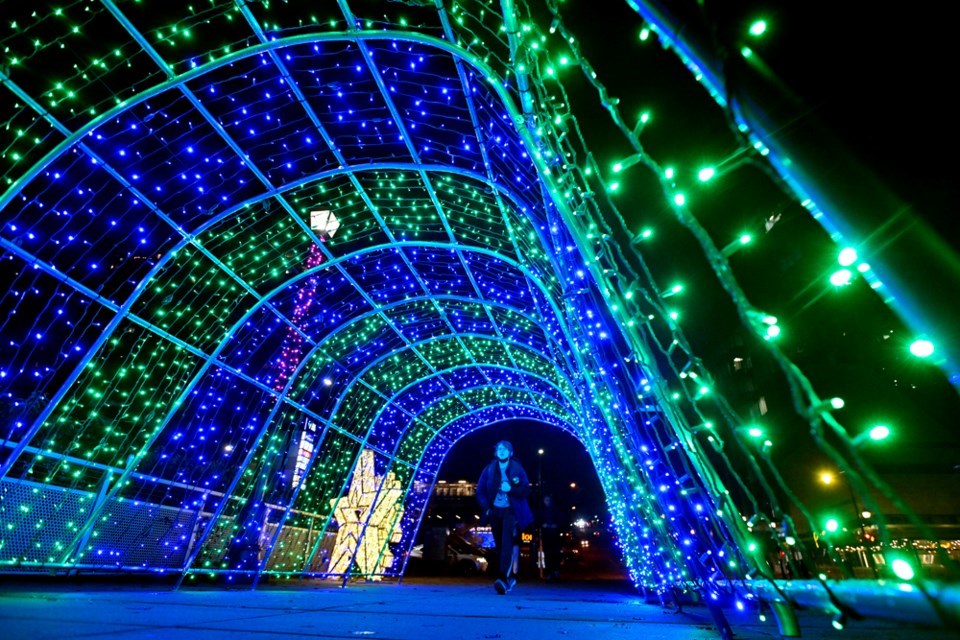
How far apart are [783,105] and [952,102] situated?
609 mm

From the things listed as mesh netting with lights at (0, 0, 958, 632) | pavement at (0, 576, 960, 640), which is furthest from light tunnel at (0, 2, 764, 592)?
pavement at (0, 576, 960, 640)

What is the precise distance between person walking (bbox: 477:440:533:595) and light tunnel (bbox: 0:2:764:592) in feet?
4.71

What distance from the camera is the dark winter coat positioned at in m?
7.66

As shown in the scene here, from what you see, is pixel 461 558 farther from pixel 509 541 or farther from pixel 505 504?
pixel 505 504

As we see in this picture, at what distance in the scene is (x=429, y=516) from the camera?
26078 mm

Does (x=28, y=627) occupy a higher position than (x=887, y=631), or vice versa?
(x=887, y=631)

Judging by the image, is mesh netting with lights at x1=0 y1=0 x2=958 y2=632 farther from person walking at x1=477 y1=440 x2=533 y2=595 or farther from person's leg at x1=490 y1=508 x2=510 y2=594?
person's leg at x1=490 y1=508 x2=510 y2=594

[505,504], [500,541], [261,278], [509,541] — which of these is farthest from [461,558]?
[261,278]

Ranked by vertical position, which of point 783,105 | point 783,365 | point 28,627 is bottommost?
point 28,627

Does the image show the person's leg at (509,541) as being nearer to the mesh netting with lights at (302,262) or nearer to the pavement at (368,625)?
the mesh netting with lights at (302,262)

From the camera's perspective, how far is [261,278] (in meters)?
8.94

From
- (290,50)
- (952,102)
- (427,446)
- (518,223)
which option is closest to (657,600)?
(518,223)

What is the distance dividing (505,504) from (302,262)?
558 cm

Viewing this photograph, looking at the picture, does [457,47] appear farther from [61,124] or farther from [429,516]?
[429,516]
